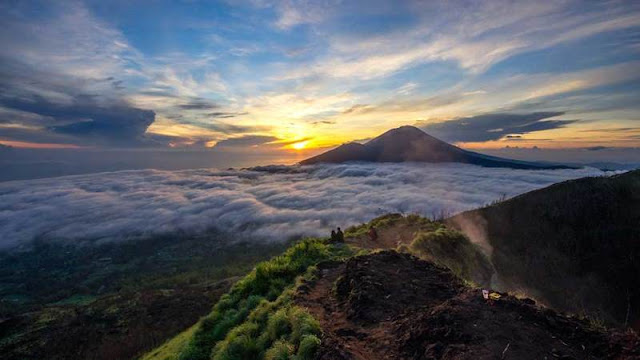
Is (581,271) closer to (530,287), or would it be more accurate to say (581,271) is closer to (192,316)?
(530,287)

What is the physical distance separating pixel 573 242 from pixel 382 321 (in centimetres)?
7565

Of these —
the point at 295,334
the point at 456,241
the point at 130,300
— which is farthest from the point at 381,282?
the point at 130,300

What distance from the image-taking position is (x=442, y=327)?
9828 mm

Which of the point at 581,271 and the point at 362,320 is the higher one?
the point at 362,320

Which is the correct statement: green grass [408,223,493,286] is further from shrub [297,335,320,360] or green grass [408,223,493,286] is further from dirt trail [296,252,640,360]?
shrub [297,335,320,360]

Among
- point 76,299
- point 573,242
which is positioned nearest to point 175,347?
point 573,242

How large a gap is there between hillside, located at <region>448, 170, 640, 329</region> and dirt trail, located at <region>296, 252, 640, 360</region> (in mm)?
48783

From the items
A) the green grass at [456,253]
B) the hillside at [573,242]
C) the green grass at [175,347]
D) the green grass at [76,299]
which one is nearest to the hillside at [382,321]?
the green grass at [175,347]

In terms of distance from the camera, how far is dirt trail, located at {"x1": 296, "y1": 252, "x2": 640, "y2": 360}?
8740mm

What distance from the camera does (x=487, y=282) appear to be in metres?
30.8

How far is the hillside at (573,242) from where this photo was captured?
58.7 meters

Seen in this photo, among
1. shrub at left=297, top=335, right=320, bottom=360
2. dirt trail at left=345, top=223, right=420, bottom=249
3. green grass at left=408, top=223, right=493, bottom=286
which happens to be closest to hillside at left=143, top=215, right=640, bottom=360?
shrub at left=297, top=335, right=320, bottom=360

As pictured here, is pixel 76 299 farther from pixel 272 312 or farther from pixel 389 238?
pixel 272 312

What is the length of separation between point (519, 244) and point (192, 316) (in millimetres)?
87428
